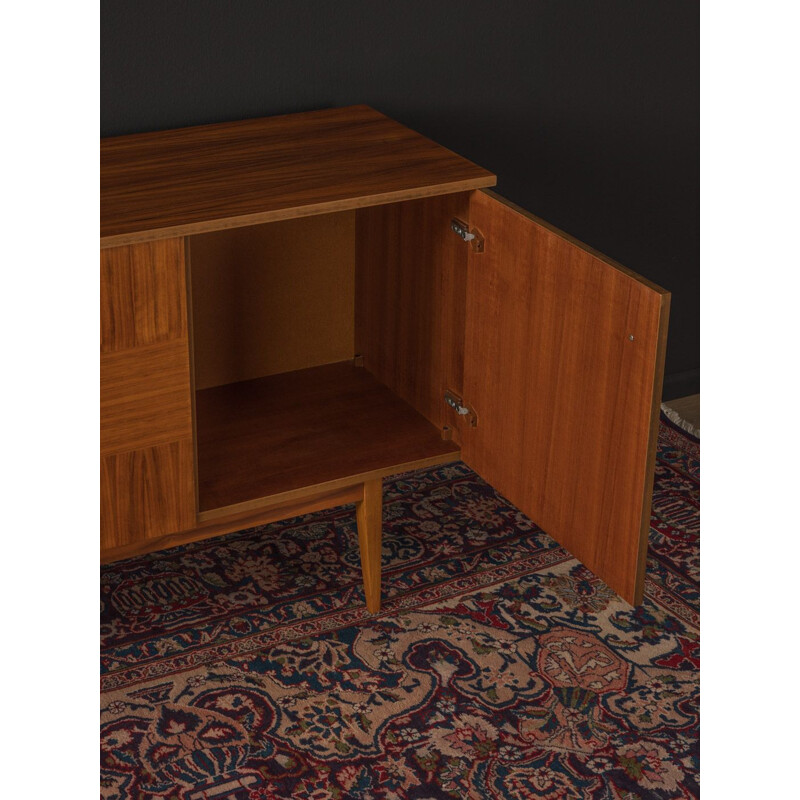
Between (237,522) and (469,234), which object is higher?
(469,234)

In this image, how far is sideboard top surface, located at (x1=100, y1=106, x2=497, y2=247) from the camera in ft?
5.28

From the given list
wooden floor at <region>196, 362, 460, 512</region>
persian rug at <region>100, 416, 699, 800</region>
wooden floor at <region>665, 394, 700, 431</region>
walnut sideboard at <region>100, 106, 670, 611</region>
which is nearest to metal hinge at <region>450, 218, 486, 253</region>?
walnut sideboard at <region>100, 106, 670, 611</region>

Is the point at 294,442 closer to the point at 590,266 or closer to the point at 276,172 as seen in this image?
the point at 276,172

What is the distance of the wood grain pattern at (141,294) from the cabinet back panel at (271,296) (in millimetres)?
561

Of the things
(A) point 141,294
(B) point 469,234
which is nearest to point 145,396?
(A) point 141,294

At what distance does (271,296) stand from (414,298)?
1.12 ft

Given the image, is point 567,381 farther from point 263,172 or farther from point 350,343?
point 350,343

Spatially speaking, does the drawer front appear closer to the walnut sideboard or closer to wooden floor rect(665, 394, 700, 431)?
the walnut sideboard

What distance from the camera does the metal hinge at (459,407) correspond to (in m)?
1.94

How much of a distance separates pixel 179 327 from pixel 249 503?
0.38 metres

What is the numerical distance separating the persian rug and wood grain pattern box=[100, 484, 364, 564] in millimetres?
277

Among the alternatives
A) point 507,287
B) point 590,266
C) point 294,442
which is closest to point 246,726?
point 294,442

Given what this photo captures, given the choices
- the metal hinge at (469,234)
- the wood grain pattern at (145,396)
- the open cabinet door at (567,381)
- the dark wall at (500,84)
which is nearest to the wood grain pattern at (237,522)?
the wood grain pattern at (145,396)

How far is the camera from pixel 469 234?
70.5 inches
